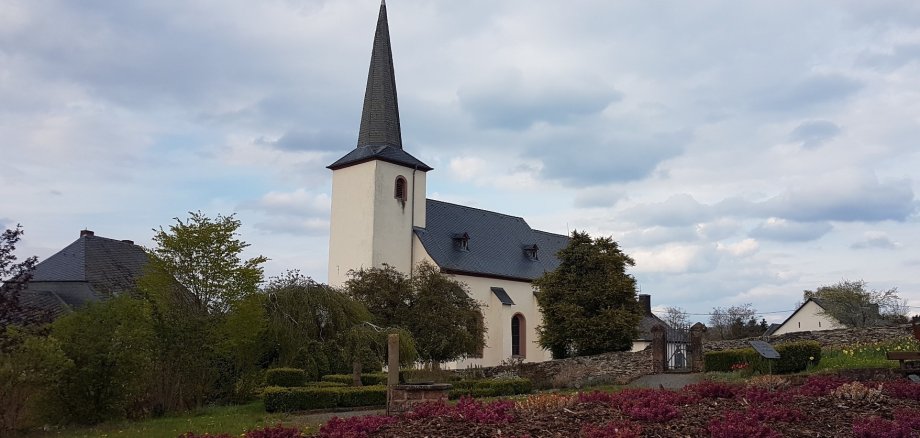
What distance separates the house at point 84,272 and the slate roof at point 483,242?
47.9 ft

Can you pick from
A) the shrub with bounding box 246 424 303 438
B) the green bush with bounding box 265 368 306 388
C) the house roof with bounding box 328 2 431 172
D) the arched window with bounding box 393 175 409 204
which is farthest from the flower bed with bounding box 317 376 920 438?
the house roof with bounding box 328 2 431 172

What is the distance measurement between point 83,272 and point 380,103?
1683cm

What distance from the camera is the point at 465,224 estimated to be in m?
45.3

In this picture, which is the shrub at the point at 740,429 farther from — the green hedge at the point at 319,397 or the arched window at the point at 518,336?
the arched window at the point at 518,336

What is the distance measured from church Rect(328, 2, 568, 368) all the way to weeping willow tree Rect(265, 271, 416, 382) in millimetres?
12346

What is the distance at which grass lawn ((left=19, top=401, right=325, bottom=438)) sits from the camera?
13.2m

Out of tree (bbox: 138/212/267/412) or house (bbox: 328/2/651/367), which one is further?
house (bbox: 328/2/651/367)

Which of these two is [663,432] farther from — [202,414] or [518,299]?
[518,299]

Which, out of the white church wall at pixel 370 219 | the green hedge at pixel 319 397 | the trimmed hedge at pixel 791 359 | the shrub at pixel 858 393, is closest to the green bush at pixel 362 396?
the green hedge at pixel 319 397

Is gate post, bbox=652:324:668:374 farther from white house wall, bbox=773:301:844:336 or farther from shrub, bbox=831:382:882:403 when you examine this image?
white house wall, bbox=773:301:844:336

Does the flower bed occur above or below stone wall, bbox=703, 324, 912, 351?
below

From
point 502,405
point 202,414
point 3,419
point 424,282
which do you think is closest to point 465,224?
point 424,282

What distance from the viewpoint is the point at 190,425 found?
14.4 meters

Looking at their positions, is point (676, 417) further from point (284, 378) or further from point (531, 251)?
point (531, 251)
